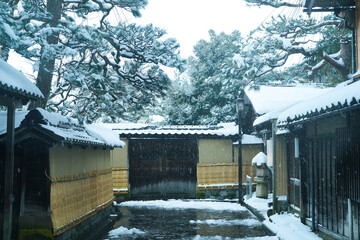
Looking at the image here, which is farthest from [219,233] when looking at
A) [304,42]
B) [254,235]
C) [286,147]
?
[304,42]

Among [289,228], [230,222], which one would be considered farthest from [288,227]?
[230,222]

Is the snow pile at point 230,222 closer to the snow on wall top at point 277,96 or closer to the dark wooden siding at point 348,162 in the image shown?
the snow on wall top at point 277,96

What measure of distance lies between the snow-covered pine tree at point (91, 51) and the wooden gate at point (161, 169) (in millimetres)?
8081

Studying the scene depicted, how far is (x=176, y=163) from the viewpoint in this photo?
856 inches

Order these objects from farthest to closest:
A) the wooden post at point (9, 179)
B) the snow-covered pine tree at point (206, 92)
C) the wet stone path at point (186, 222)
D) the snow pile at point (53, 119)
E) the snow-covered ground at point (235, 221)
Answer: the snow-covered pine tree at point (206, 92) → the wet stone path at point (186, 222) → the snow-covered ground at point (235, 221) → the snow pile at point (53, 119) → the wooden post at point (9, 179)

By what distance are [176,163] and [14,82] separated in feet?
51.3

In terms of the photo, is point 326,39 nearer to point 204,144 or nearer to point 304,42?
point 304,42

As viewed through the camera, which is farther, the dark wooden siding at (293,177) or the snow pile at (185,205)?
the snow pile at (185,205)

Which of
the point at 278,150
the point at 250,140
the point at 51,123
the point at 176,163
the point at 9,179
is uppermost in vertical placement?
the point at 51,123

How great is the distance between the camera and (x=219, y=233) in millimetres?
12047

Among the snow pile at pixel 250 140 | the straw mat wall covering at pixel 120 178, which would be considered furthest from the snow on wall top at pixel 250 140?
the straw mat wall covering at pixel 120 178

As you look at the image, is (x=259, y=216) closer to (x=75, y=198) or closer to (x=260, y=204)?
(x=260, y=204)

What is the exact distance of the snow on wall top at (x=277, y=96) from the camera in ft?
58.8

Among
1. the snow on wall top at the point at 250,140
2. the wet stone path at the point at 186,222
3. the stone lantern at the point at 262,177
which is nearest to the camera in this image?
the wet stone path at the point at 186,222
